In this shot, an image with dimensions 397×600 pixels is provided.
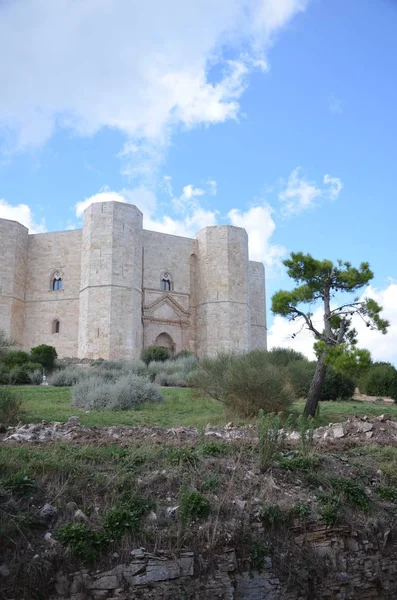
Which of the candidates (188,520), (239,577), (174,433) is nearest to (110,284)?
(174,433)

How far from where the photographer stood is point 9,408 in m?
8.24

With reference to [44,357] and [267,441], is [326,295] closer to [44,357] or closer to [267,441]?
[267,441]

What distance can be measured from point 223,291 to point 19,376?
1562 cm

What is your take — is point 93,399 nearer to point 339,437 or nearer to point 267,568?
point 339,437

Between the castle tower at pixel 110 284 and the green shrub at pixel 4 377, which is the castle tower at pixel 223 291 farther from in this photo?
the green shrub at pixel 4 377

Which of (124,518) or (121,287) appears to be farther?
(121,287)

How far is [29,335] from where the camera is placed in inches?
1187

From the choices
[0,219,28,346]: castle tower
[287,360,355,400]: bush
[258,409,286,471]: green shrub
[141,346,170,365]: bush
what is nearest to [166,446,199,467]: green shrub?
[258,409,286,471]: green shrub

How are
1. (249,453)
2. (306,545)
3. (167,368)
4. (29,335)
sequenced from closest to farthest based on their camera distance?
(306,545) → (249,453) → (167,368) → (29,335)

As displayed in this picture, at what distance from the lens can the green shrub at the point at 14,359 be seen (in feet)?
62.4

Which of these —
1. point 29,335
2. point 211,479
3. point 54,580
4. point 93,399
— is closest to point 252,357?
point 93,399

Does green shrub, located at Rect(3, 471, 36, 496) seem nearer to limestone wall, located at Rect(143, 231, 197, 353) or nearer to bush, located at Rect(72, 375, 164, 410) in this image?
bush, located at Rect(72, 375, 164, 410)

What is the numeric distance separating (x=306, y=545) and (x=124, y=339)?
75.7 ft

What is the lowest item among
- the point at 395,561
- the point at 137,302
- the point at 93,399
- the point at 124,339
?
the point at 395,561
